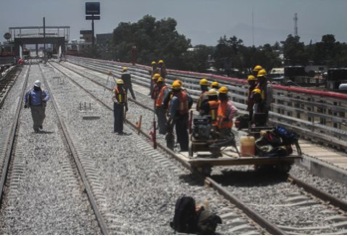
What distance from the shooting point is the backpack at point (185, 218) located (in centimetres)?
941

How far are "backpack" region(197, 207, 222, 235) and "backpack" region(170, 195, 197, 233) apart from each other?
0.09 metres

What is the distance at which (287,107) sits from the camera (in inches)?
705

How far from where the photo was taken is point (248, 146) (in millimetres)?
12828

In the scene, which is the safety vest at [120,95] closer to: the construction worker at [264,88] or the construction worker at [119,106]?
the construction worker at [119,106]

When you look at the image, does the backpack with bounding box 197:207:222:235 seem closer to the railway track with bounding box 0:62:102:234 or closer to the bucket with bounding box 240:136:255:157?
the railway track with bounding box 0:62:102:234

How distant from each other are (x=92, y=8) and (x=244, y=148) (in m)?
120

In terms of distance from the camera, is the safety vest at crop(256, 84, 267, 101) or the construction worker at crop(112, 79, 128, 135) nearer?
the safety vest at crop(256, 84, 267, 101)

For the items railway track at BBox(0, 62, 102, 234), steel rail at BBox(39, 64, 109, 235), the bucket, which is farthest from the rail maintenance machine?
railway track at BBox(0, 62, 102, 234)

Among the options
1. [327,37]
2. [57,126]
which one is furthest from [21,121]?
[327,37]

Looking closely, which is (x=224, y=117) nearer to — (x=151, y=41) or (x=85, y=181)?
(x=85, y=181)

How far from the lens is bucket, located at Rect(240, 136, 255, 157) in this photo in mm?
12814

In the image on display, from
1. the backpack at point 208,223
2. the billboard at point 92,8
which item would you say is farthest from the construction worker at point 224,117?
the billboard at point 92,8

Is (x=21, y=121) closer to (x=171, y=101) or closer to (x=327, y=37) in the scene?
(x=171, y=101)

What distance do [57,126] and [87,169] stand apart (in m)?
9.29
